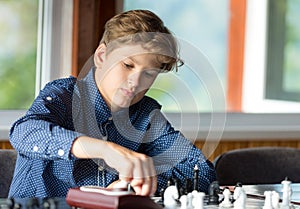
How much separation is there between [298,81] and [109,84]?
2075mm

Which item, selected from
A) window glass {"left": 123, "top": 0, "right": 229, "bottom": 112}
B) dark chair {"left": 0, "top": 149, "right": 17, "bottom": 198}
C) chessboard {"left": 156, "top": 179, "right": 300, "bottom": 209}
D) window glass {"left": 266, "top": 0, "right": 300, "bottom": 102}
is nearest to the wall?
window glass {"left": 123, "top": 0, "right": 229, "bottom": 112}

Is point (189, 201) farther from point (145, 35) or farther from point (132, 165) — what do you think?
point (145, 35)

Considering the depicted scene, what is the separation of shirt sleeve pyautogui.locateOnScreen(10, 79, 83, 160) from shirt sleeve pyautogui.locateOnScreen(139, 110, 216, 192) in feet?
1.01

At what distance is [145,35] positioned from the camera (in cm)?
212

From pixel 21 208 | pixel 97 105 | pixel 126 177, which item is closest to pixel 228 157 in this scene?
pixel 97 105

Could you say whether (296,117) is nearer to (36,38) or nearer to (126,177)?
(36,38)

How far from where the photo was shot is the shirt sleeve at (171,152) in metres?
2.30

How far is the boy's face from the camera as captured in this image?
2055 mm

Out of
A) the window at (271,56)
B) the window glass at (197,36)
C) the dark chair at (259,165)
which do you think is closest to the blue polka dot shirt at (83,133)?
the dark chair at (259,165)

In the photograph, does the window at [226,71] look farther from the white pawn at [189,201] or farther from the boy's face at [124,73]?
the white pawn at [189,201]

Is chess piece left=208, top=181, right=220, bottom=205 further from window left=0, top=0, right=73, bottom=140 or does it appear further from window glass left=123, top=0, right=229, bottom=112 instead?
window left=0, top=0, right=73, bottom=140

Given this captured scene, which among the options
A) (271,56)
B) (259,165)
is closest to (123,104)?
(259,165)

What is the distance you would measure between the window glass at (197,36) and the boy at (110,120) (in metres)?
0.89

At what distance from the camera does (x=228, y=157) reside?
276cm
